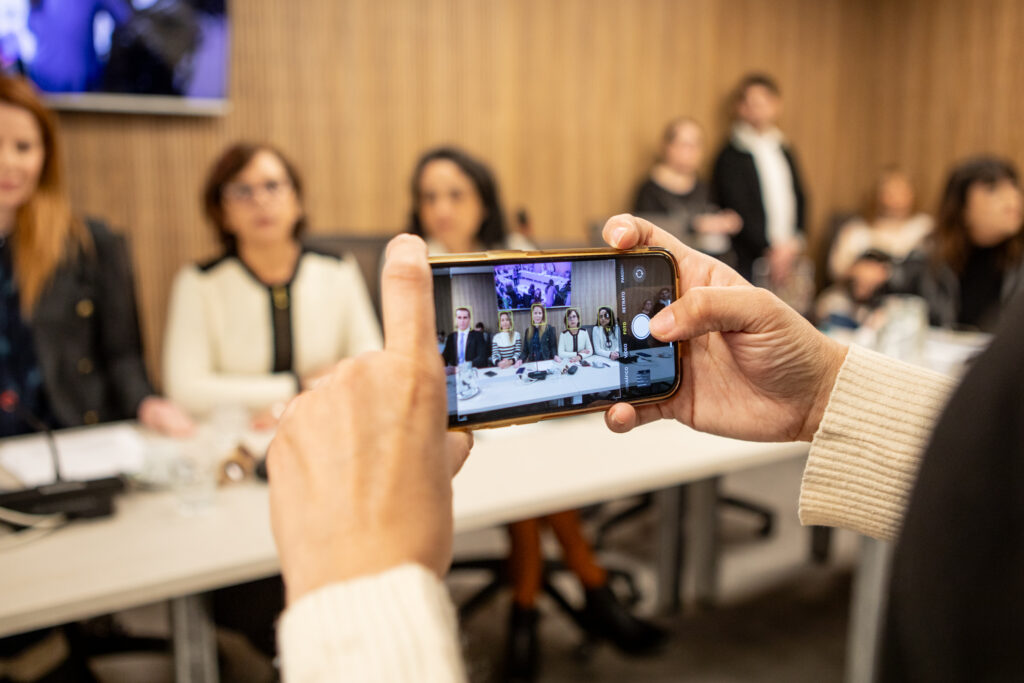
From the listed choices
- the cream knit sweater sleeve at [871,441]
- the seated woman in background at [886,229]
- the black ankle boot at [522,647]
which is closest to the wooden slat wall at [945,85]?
the seated woman in background at [886,229]

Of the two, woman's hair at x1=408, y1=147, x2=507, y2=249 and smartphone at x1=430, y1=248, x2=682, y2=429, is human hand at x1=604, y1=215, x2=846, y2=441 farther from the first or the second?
woman's hair at x1=408, y1=147, x2=507, y2=249

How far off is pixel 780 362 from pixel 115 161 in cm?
315

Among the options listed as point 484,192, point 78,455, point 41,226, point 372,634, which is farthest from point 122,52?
point 372,634

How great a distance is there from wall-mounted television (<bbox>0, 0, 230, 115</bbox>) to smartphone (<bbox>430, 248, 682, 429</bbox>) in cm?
294

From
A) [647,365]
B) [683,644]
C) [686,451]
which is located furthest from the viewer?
[683,644]

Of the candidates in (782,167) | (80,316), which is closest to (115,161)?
(80,316)

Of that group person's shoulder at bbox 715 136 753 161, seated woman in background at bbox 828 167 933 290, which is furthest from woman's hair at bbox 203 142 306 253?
seated woman in background at bbox 828 167 933 290

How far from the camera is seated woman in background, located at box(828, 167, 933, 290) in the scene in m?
4.88

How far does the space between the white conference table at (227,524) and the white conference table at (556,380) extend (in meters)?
0.60

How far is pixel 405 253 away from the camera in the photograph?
523mm

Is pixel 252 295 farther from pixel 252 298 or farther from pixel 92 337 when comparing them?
pixel 92 337

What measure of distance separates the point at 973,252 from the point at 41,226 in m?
3.02

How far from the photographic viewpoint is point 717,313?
711 mm

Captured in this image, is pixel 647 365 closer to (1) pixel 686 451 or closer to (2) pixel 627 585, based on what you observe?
(1) pixel 686 451
